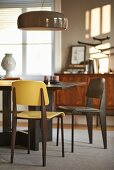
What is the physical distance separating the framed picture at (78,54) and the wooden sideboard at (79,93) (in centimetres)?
40

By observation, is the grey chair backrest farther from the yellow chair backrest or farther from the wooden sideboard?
the wooden sideboard

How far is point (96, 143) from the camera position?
14.8 feet

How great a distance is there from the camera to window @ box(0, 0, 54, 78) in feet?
21.6

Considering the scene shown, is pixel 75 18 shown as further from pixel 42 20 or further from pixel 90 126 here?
pixel 42 20

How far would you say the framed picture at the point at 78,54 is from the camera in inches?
252

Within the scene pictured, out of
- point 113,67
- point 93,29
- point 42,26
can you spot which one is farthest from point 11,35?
point 42,26

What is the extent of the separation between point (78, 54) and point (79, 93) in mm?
737

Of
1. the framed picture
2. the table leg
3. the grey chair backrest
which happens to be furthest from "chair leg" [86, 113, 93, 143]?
the framed picture

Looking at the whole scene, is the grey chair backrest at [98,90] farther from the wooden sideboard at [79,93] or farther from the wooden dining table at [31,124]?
the wooden sideboard at [79,93]

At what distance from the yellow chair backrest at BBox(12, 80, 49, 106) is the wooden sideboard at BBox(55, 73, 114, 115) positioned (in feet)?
8.62

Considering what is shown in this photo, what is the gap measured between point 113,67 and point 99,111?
226cm

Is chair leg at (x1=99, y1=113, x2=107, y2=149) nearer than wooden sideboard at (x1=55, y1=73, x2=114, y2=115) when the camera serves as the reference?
Yes

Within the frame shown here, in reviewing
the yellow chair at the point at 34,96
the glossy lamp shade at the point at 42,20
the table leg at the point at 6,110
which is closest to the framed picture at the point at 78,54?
the table leg at the point at 6,110

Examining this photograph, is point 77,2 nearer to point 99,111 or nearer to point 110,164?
point 99,111
